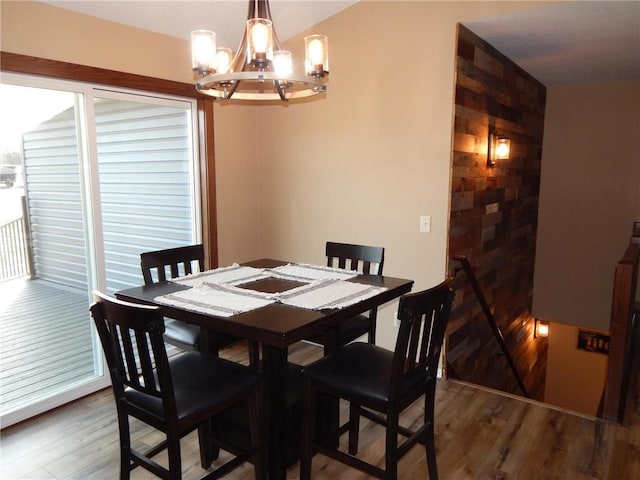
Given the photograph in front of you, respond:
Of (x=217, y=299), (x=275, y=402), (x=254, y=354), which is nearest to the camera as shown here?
(x=275, y=402)

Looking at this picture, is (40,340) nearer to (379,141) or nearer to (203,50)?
(203,50)

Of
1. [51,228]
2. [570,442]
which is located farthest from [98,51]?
[570,442]

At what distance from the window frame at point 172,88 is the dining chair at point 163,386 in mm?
1632

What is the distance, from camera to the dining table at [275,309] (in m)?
1.89

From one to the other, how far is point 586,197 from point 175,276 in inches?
A: 185

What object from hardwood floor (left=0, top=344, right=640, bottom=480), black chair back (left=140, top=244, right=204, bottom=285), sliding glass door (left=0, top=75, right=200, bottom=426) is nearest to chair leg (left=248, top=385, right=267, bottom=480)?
hardwood floor (left=0, top=344, right=640, bottom=480)

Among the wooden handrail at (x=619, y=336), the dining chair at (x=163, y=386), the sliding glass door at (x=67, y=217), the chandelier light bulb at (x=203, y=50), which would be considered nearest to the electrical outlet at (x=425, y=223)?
the wooden handrail at (x=619, y=336)

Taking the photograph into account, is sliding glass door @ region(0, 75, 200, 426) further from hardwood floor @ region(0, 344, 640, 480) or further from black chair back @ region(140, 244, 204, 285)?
black chair back @ region(140, 244, 204, 285)

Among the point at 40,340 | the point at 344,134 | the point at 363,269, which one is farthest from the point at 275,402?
the point at 344,134

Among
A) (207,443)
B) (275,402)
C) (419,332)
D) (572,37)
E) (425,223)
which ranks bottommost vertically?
(207,443)

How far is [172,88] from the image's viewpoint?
3.42m

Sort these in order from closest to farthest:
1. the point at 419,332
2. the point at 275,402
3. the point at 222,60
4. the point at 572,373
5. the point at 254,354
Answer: the point at 419,332, the point at 275,402, the point at 222,60, the point at 254,354, the point at 572,373

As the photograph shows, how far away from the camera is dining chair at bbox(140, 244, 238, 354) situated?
2.60m

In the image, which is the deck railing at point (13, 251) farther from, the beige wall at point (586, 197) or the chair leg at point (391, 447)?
the beige wall at point (586, 197)
